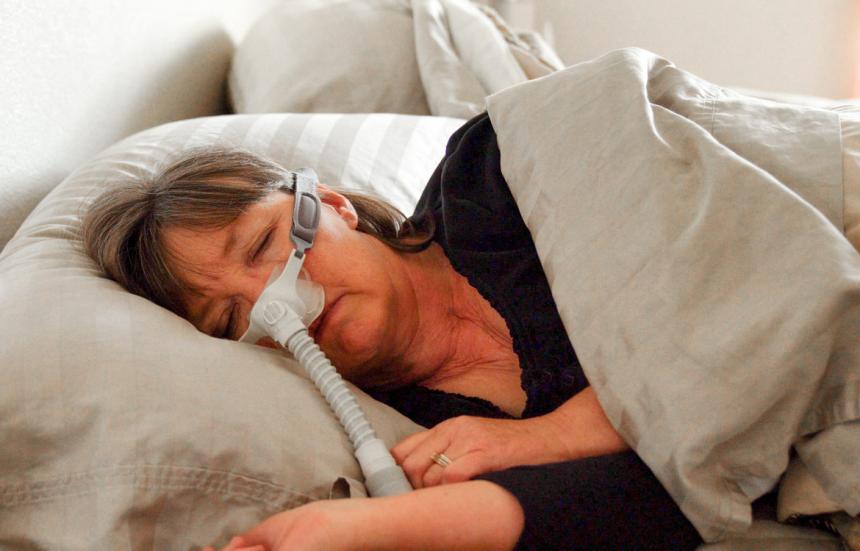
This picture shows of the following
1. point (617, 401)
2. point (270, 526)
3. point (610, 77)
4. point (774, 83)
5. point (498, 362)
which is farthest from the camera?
point (774, 83)

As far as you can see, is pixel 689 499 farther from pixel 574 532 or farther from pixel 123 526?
pixel 123 526

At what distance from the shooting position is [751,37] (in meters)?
3.22

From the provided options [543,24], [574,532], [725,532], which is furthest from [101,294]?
[543,24]

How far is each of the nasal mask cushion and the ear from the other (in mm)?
100

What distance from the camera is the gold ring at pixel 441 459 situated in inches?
32.0

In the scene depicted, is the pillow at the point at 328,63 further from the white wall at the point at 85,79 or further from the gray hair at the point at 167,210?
the gray hair at the point at 167,210

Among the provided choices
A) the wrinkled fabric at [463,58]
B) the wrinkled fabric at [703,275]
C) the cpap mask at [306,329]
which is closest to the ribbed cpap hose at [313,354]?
the cpap mask at [306,329]

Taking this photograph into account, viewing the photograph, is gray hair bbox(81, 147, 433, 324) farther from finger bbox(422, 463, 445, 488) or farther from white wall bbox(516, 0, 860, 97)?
white wall bbox(516, 0, 860, 97)

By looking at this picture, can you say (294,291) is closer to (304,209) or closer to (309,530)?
(304,209)

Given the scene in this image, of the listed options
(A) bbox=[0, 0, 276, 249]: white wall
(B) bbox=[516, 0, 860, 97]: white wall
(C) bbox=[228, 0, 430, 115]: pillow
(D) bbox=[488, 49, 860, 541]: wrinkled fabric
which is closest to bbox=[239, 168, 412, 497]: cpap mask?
(D) bbox=[488, 49, 860, 541]: wrinkled fabric

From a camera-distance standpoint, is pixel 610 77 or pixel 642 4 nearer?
pixel 610 77

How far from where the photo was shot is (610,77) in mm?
1003

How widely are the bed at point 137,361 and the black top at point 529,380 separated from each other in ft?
0.32

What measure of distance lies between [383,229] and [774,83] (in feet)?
8.50
